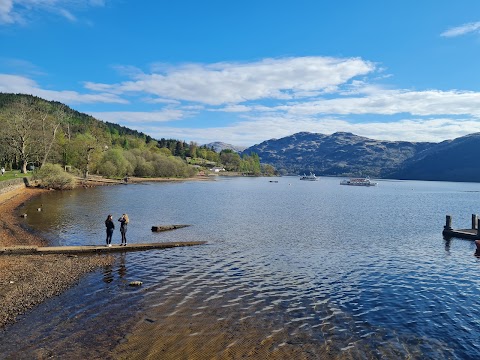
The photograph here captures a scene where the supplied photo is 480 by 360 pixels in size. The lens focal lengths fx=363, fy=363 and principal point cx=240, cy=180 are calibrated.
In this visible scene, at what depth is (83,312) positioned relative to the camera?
17.0 metres

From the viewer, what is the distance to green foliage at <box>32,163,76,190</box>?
284 ft

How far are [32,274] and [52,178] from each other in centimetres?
7288

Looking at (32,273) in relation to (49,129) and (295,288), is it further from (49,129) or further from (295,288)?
(49,129)

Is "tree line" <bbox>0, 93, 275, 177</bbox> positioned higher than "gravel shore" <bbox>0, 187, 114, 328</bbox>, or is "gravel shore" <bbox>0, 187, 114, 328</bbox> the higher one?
"tree line" <bbox>0, 93, 275, 177</bbox>

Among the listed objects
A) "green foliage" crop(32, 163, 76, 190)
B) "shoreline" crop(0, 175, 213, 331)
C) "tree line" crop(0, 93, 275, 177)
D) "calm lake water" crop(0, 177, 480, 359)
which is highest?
"tree line" crop(0, 93, 275, 177)

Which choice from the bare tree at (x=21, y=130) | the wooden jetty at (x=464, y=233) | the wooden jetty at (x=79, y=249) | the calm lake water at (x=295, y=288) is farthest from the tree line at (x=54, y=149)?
the wooden jetty at (x=464, y=233)

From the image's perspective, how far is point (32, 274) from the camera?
2148 cm

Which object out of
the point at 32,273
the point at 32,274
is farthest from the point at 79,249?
the point at 32,274

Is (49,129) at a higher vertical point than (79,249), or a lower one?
higher

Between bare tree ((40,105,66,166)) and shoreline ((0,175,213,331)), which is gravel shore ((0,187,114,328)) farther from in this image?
bare tree ((40,105,66,166))

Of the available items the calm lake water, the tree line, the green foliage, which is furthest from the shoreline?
the tree line

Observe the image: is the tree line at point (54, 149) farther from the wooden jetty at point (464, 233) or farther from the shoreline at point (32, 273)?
the wooden jetty at point (464, 233)

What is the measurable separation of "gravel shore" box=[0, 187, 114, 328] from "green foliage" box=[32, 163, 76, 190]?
58.2 meters

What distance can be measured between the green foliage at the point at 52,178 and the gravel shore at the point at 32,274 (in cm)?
5821
